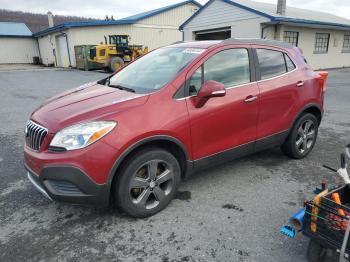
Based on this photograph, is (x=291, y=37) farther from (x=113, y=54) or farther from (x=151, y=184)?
(x=151, y=184)

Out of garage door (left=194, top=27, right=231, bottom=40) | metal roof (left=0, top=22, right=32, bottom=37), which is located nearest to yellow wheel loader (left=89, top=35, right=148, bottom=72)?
garage door (left=194, top=27, right=231, bottom=40)

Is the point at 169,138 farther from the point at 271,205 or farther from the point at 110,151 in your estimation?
the point at 271,205

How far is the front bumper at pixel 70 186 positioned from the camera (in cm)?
256

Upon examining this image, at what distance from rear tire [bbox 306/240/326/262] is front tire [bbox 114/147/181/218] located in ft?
4.60

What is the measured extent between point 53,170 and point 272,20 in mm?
16012

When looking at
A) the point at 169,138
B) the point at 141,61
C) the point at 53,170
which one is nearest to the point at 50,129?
the point at 53,170

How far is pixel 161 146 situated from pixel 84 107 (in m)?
0.85

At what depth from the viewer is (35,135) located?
2.84m

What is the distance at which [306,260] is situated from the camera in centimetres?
244

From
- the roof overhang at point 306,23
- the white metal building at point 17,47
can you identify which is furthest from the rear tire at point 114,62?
the white metal building at point 17,47

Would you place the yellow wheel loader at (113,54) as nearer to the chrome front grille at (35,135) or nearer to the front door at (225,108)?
the front door at (225,108)

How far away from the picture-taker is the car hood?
2686 mm

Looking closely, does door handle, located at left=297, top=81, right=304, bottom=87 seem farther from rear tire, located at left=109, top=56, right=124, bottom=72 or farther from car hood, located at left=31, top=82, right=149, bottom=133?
rear tire, located at left=109, top=56, right=124, bottom=72

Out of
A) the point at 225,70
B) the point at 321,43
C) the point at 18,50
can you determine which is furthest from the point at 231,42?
the point at 18,50
